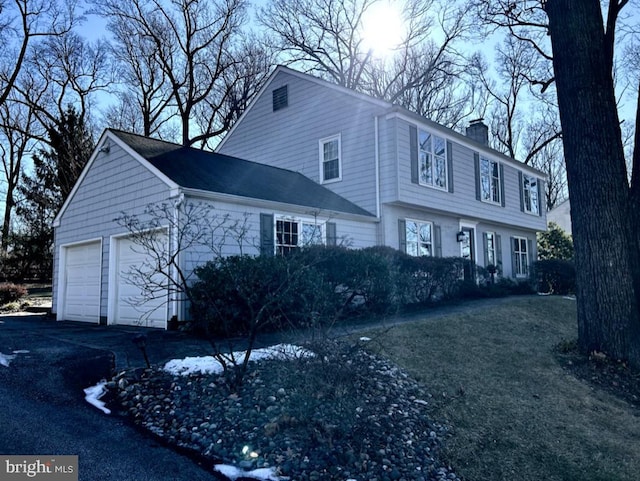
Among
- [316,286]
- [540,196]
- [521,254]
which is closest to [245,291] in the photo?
[316,286]

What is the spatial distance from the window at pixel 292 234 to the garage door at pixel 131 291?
2755 millimetres

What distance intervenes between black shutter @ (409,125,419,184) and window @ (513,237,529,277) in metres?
8.83

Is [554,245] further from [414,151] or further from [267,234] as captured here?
[267,234]

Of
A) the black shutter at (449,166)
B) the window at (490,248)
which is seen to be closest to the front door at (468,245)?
the window at (490,248)

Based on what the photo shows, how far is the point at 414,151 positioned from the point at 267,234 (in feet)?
17.9

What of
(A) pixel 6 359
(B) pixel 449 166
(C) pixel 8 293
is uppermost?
(B) pixel 449 166

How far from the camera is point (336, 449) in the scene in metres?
3.75

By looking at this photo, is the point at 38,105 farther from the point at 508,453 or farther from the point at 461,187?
the point at 508,453

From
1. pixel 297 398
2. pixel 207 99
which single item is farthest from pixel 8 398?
pixel 207 99

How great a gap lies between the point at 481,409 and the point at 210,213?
6214 mm

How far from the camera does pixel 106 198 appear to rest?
1120 cm

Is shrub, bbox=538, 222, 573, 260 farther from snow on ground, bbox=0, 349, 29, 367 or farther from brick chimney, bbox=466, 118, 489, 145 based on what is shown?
snow on ground, bbox=0, 349, 29, 367

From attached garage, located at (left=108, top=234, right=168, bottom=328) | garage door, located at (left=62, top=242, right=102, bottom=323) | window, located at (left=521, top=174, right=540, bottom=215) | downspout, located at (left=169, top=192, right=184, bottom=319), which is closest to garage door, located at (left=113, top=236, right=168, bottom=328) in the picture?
attached garage, located at (left=108, top=234, right=168, bottom=328)

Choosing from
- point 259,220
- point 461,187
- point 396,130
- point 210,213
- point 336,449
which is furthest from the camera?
point 461,187
